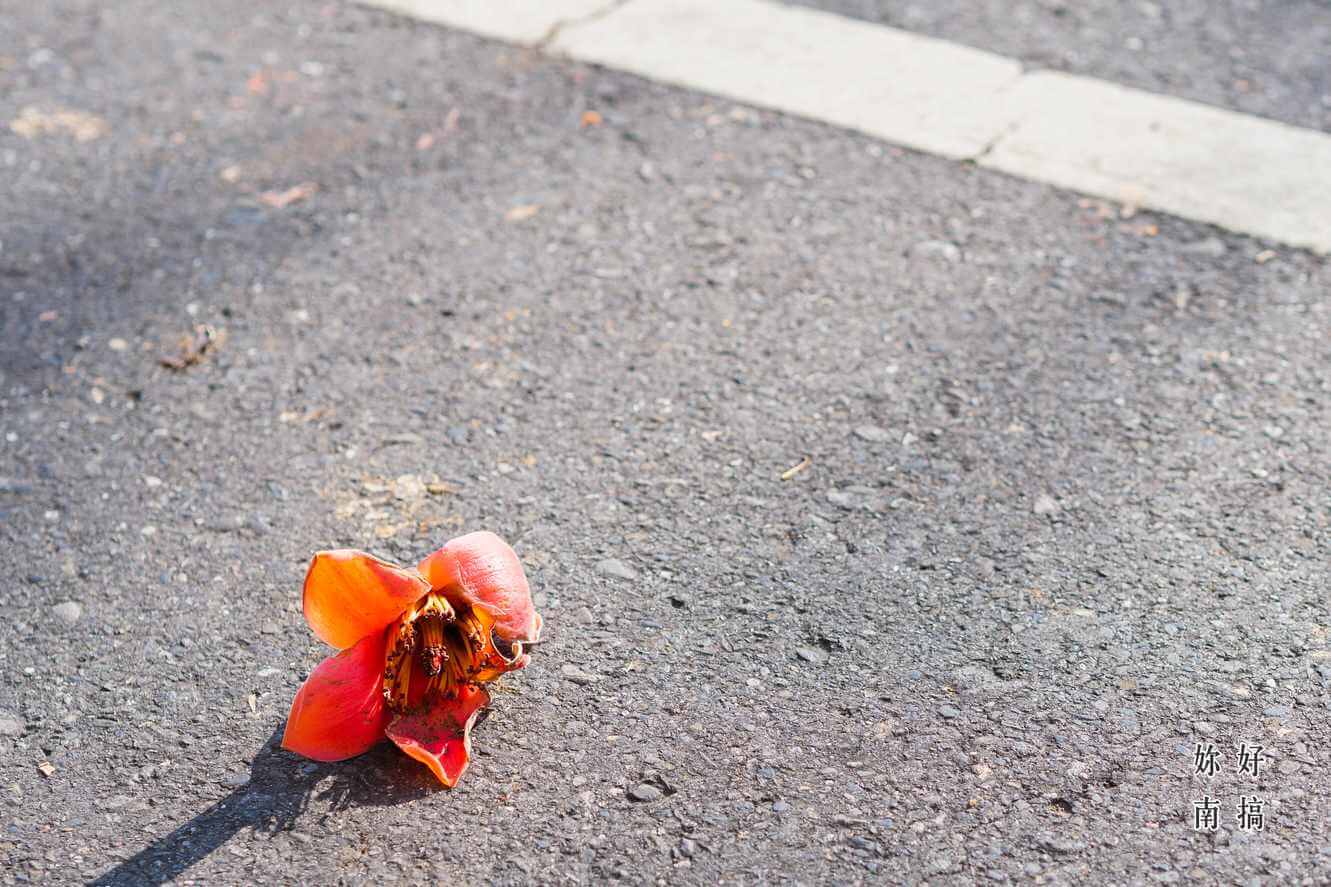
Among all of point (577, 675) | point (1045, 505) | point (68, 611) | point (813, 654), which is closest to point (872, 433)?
point (1045, 505)

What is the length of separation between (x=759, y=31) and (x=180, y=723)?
10.6 feet

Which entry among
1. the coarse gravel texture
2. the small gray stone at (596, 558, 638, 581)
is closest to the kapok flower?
the small gray stone at (596, 558, 638, 581)

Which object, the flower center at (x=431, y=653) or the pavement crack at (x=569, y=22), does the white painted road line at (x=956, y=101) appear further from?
the flower center at (x=431, y=653)

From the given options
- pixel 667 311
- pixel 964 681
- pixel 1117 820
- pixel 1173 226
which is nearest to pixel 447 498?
pixel 667 311

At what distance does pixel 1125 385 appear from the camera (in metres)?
3.11

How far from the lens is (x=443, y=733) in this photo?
2217 mm

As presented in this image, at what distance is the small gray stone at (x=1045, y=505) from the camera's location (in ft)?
9.07

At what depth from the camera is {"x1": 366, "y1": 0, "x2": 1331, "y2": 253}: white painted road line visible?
3811 mm

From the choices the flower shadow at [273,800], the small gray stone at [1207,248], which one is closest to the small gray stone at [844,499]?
the flower shadow at [273,800]

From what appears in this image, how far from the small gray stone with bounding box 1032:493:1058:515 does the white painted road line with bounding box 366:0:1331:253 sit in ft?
4.32

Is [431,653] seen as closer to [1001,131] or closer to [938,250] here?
[938,250]

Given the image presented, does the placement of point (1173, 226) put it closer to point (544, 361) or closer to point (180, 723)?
point (544, 361)

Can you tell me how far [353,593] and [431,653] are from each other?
0.52 ft

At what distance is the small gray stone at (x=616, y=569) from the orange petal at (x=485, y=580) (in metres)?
0.40
